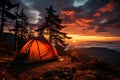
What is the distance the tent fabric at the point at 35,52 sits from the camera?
1529cm

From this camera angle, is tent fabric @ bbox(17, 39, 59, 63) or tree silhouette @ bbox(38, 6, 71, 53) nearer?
tent fabric @ bbox(17, 39, 59, 63)

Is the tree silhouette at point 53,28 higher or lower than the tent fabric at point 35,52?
higher

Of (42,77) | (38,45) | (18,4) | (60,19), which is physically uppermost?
(18,4)

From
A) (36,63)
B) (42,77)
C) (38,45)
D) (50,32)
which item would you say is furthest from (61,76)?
(50,32)

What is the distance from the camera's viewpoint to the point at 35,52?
15.7 metres

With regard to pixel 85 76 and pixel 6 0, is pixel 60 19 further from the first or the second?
pixel 85 76

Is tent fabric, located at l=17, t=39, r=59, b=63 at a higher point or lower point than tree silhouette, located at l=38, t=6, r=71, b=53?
lower

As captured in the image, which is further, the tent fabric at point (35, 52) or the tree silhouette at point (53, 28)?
the tree silhouette at point (53, 28)

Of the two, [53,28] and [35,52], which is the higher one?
[53,28]

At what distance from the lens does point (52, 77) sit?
1046 cm

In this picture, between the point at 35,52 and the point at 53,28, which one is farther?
the point at 53,28

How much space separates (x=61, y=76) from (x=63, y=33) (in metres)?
25.4

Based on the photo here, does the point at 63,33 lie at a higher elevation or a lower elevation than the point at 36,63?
higher

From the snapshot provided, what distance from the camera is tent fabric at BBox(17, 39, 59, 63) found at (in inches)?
602
